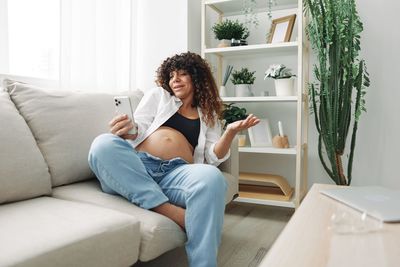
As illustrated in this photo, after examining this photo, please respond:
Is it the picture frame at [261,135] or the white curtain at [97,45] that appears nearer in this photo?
the white curtain at [97,45]

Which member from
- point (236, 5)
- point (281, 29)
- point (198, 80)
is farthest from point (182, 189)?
point (236, 5)

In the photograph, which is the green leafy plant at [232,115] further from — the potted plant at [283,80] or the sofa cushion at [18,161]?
the sofa cushion at [18,161]

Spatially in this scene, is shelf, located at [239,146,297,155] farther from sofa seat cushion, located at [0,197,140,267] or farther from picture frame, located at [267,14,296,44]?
sofa seat cushion, located at [0,197,140,267]

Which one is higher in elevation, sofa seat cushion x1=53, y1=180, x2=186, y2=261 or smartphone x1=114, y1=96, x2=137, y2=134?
smartphone x1=114, y1=96, x2=137, y2=134

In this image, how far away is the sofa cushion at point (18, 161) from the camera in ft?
3.78

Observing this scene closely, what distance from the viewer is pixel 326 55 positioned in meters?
2.00

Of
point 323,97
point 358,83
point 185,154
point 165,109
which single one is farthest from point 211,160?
point 358,83

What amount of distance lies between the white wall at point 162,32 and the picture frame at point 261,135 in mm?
707

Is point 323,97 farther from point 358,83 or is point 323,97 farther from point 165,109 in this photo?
point 165,109

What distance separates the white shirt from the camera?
159 centimetres

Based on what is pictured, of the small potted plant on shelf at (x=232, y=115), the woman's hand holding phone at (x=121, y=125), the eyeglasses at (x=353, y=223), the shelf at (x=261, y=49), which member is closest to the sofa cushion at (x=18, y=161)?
the woman's hand holding phone at (x=121, y=125)

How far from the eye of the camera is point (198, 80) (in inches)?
68.5

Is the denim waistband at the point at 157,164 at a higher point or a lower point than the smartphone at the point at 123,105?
lower

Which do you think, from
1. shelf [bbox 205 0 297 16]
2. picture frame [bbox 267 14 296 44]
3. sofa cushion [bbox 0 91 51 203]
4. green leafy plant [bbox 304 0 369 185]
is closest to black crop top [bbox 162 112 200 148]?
sofa cushion [bbox 0 91 51 203]
